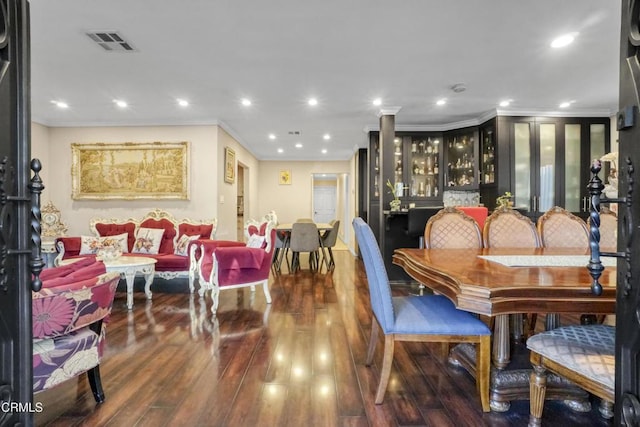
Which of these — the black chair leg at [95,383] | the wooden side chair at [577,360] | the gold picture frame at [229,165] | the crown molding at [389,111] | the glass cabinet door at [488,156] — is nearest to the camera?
the wooden side chair at [577,360]

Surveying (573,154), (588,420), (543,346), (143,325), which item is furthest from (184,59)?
Result: (573,154)

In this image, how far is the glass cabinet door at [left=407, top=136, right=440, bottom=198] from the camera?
575 cm

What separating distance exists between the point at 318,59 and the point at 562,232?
268cm

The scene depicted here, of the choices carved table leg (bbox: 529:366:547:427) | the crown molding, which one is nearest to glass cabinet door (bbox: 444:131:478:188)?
the crown molding

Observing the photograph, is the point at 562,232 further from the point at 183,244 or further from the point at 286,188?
the point at 286,188

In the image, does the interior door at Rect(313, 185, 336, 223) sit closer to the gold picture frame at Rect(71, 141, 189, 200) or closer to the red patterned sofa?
the gold picture frame at Rect(71, 141, 189, 200)

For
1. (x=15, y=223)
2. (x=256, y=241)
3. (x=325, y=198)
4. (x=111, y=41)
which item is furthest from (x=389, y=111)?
(x=325, y=198)

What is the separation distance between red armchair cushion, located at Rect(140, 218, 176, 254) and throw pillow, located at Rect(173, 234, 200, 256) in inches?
7.4

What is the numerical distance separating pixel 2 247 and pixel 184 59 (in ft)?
9.33

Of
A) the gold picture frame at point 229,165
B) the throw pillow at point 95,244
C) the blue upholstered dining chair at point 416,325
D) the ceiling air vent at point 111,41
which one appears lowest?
the blue upholstered dining chair at point 416,325

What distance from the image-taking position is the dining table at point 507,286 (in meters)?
1.42

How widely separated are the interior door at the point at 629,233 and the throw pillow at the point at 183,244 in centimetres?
436

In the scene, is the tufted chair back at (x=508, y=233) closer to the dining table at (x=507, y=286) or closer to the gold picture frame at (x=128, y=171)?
the dining table at (x=507, y=286)

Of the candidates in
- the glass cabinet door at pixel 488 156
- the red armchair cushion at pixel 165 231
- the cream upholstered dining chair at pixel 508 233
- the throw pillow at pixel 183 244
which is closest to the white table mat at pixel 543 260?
the cream upholstered dining chair at pixel 508 233
